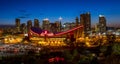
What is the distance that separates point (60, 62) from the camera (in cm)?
1403

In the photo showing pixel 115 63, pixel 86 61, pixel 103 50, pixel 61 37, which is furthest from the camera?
pixel 61 37

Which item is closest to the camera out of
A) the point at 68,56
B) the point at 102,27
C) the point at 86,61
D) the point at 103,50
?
the point at 86,61

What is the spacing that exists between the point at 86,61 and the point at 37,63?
106 inches

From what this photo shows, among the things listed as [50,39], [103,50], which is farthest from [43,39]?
[103,50]

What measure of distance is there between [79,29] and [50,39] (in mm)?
7832

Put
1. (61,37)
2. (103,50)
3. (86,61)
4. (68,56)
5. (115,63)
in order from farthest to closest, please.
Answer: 1. (61,37)
2. (103,50)
3. (68,56)
4. (86,61)
5. (115,63)

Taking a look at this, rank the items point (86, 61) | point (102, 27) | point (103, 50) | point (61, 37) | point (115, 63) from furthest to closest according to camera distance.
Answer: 1. point (102, 27)
2. point (61, 37)
3. point (103, 50)
4. point (86, 61)
5. point (115, 63)

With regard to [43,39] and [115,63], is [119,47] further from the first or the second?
[43,39]

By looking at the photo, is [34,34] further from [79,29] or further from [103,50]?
[103,50]

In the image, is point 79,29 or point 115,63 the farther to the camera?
point 79,29

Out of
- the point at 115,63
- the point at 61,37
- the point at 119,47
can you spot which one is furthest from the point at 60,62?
the point at 61,37

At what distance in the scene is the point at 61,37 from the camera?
65.9m

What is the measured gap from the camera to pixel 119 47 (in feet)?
69.9

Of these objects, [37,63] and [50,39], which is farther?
[50,39]
